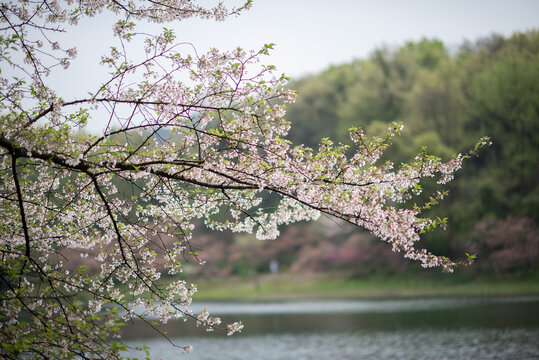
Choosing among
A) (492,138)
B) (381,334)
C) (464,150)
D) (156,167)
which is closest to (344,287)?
(464,150)

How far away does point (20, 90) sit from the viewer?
207 inches

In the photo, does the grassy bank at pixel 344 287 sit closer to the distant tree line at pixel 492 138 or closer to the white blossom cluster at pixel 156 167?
the distant tree line at pixel 492 138

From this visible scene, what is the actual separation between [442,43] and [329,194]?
76492mm

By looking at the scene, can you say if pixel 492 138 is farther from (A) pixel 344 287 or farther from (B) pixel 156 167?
(B) pixel 156 167

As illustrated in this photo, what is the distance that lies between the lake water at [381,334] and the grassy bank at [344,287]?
264 centimetres

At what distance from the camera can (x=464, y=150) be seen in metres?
34.7

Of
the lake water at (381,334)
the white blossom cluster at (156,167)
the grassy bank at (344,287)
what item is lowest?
the lake water at (381,334)

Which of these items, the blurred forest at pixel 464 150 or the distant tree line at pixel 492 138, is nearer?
the distant tree line at pixel 492 138

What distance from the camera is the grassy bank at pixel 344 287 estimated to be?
28844 millimetres

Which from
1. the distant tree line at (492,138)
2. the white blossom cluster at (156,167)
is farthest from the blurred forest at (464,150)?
the white blossom cluster at (156,167)

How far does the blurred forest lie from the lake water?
656 centimetres

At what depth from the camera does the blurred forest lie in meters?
31.6

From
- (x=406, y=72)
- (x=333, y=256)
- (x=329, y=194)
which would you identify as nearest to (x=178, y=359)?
(x=329, y=194)

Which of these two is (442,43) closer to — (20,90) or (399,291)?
(399,291)
